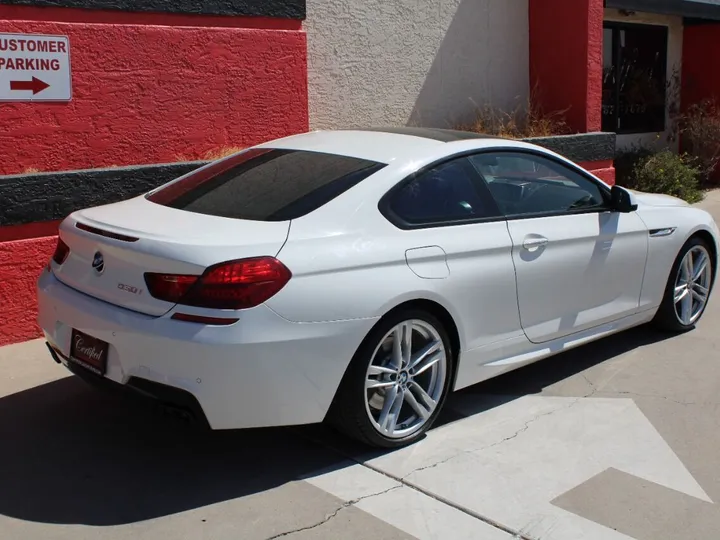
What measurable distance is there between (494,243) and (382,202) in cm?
73

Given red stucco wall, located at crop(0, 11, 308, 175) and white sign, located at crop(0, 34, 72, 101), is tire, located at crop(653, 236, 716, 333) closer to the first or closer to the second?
red stucco wall, located at crop(0, 11, 308, 175)

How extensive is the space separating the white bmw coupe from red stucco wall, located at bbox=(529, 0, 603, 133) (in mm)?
5415

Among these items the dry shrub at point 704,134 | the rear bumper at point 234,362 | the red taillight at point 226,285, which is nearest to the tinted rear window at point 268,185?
the red taillight at point 226,285

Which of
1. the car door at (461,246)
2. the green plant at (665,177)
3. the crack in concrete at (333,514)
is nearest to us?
the crack in concrete at (333,514)

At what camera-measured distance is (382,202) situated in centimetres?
421

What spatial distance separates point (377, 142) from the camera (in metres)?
4.76

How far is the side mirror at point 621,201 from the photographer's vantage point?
17.7ft

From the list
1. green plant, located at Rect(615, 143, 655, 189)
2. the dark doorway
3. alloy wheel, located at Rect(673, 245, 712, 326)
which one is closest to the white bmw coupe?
Answer: alloy wheel, located at Rect(673, 245, 712, 326)

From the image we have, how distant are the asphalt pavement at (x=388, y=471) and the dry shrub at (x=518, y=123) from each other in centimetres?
552

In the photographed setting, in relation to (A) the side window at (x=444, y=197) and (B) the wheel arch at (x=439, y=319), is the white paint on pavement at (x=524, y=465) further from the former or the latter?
(A) the side window at (x=444, y=197)

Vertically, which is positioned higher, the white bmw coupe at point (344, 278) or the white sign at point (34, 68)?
the white sign at point (34, 68)

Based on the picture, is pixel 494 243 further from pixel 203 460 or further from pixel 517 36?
pixel 517 36

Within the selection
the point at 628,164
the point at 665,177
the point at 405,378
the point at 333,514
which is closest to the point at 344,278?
the point at 405,378

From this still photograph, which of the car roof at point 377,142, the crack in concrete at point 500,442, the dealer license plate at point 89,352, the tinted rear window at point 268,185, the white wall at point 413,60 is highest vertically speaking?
the white wall at point 413,60
